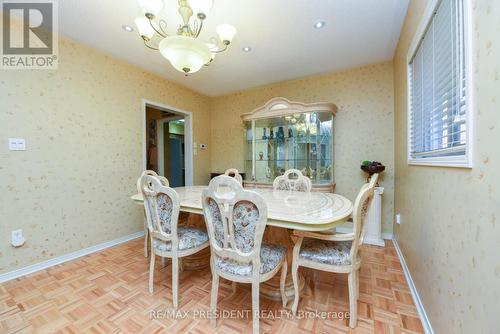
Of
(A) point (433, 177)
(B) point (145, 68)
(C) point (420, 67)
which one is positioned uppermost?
(B) point (145, 68)

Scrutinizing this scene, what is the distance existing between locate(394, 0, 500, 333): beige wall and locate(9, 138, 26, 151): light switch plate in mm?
3382

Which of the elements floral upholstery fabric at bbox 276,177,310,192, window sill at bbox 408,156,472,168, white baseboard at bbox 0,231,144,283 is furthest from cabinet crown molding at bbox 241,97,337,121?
white baseboard at bbox 0,231,144,283

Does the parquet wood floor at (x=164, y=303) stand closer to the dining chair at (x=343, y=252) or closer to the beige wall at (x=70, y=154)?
Answer: the dining chair at (x=343, y=252)

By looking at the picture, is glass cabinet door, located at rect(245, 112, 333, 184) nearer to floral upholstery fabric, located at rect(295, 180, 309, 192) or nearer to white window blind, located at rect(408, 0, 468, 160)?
floral upholstery fabric, located at rect(295, 180, 309, 192)

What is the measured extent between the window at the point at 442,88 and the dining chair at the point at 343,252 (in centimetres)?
47

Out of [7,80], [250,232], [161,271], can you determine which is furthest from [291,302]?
[7,80]

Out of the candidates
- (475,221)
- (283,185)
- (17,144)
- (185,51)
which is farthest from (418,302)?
(17,144)

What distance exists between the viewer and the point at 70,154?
2365mm

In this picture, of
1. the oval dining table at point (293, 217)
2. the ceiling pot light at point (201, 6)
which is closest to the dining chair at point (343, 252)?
the oval dining table at point (293, 217)

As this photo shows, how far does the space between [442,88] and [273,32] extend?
5.49ft

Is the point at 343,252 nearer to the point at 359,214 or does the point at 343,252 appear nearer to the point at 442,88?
the point at 359,214

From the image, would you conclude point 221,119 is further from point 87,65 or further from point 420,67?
point 420,67

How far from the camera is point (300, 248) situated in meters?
1.49

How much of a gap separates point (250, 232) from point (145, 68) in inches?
120
